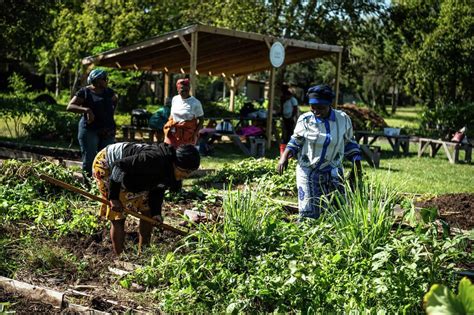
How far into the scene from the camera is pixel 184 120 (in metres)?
9.48

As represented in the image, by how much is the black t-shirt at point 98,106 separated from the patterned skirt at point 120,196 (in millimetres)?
3047

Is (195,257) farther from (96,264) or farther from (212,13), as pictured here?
(212,13)

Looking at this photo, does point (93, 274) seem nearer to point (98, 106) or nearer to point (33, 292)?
point (33, 292)

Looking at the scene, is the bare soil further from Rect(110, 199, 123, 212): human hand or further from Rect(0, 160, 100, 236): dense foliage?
Rect(110, 199, 123, 212): human hand

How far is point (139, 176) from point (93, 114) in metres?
3.54

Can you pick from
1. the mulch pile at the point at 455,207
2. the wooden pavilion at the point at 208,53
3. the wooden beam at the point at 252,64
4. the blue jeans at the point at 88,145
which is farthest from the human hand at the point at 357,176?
the wooden beam at the point at 252,64

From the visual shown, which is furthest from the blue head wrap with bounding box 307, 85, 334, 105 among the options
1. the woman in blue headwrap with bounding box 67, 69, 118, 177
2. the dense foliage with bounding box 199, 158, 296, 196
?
the woman in blue headwrap with bounding box 67, 69, 118, 177

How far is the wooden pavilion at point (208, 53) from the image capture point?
48.9 feet

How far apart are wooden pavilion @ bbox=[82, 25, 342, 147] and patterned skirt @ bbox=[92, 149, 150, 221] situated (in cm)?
828

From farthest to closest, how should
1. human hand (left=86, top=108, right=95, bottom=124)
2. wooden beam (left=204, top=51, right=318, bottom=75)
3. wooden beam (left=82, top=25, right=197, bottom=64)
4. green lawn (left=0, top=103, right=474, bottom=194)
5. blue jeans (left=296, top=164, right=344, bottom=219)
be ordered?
wooden beam (left=204, top=51, right=318, bottom=75) → wooden beam (left=82, top=25, right=197, bottom=64) → green lawn (left=0, top=103, right=474, bottom=194) → human hand (left=86, top=108, right=95, bottom=124) → blue jeans (left=296, top=164, right=344, bottom=219)

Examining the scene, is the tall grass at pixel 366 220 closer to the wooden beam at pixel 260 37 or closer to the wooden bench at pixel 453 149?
the wooden beam at pixel 260 37

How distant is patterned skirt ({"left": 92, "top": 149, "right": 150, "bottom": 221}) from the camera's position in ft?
18.8

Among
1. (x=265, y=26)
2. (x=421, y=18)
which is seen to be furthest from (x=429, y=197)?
(x=421, y=18)

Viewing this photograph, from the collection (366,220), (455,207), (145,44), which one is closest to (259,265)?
(366,220)
